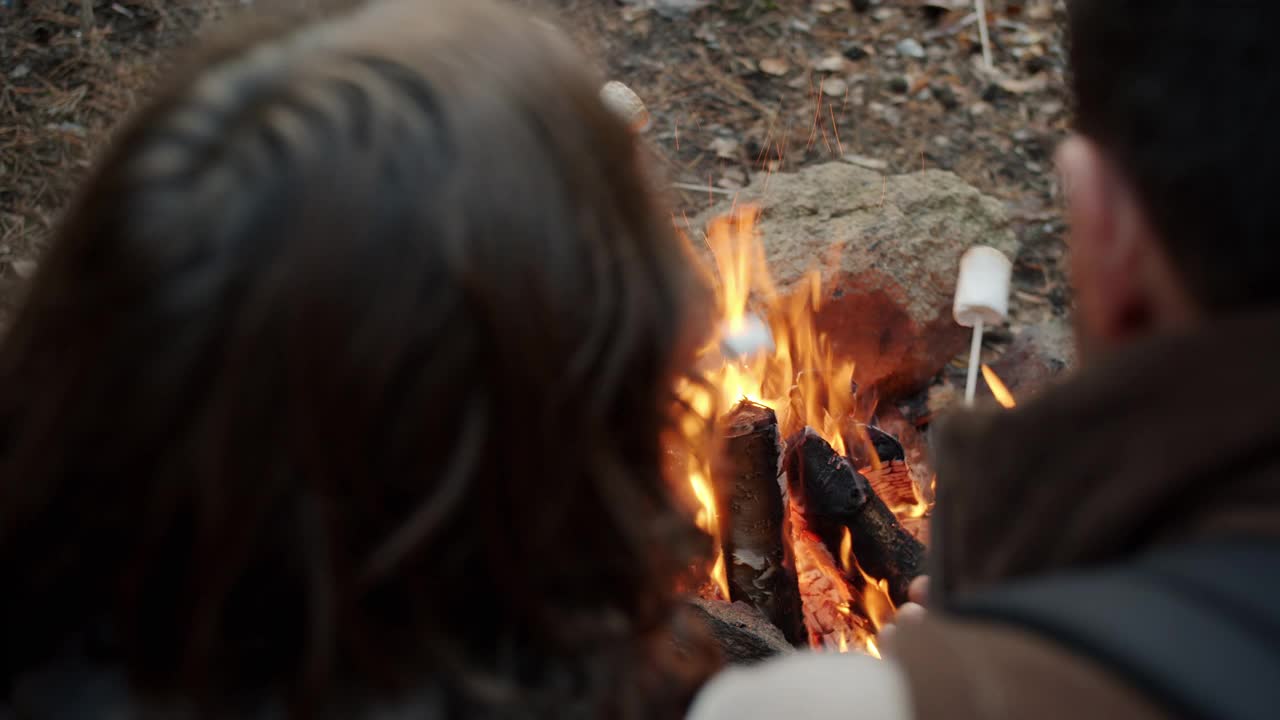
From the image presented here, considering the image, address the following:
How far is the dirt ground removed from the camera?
3.37m

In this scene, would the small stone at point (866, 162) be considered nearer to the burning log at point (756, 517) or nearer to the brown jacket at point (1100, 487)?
the burning log at point (756, 517)

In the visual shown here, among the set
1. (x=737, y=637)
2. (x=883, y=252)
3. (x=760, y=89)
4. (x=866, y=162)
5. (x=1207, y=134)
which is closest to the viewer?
(x=1207, y=134)

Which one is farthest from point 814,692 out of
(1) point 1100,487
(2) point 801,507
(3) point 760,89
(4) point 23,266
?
(3) point 760,89

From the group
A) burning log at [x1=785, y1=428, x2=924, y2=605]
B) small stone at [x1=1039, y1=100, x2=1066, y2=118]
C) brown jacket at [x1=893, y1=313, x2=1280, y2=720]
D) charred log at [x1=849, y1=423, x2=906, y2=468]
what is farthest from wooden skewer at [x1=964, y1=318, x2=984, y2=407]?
brown jacket at [x1=893, y1=313, x2=1280, y2=720]

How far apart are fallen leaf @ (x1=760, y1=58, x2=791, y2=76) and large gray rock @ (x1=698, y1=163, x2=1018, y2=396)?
3.22 feet

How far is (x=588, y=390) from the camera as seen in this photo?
94cm

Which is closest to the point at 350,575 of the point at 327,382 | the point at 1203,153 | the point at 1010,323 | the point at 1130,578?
the point at 327,382

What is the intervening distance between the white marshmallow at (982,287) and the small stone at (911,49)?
1.49 meters

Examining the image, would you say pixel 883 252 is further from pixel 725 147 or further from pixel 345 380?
pixel 345 380

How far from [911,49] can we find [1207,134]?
3594 millimetres

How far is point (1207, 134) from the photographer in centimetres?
80

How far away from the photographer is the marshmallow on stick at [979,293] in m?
2.83

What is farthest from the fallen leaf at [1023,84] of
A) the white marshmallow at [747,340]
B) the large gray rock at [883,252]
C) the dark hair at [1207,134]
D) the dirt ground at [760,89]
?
the dark hair at [1207,134]

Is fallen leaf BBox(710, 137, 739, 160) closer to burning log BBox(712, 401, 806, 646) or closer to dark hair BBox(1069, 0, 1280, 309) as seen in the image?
burning log BBox(712, 401, 806, 646)
